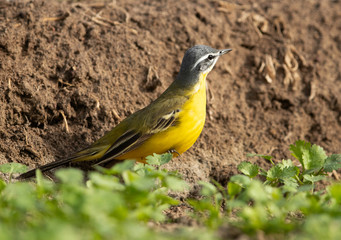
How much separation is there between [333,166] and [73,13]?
15.3ft

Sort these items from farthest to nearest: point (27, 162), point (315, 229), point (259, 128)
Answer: point (259, 128) → point (27, 162) → point (315, 229)

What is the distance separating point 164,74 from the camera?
693cm

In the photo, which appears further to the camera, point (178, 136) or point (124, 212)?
point (178, 136)

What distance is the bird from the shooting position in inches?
219

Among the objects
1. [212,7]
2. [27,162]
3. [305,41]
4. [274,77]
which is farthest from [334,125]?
[27,162]

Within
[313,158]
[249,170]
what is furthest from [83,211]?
[313,158]

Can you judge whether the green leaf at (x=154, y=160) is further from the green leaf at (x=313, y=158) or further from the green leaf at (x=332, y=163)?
the green leaf at (x=332, y=163)

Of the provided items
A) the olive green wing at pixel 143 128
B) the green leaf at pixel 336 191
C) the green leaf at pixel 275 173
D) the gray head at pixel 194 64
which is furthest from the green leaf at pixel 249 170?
the gray head at pixel 194 64

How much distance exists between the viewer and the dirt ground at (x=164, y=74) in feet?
19.7

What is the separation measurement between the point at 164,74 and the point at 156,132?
5.27ft

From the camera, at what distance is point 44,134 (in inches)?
233

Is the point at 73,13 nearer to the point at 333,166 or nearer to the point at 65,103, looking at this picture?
the point at 65,103

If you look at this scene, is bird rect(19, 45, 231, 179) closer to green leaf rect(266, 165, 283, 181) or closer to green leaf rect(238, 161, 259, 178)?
green leaf rect(238, 161, 259, 178)

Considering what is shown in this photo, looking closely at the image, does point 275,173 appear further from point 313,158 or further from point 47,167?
point 47,167
